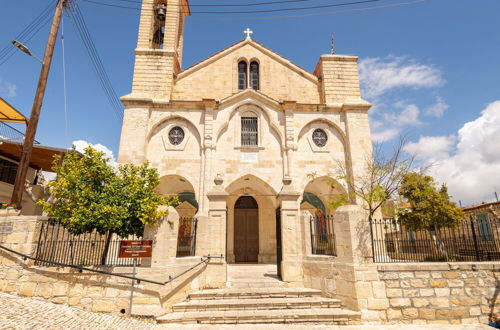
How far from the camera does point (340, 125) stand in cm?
1509

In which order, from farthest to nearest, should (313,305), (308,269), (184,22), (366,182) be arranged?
(184,22)
(366,182)
(308,269)
(313,305)

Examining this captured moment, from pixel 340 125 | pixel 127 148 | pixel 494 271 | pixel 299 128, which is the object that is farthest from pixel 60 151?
pixel 494 271

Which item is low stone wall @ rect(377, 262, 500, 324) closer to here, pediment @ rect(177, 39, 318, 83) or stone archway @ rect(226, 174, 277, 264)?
stone archway @ rect(226, 174, 277, 264)

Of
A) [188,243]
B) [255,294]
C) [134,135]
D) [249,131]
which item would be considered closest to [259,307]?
[255,294]

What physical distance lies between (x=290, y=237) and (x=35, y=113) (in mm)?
11382

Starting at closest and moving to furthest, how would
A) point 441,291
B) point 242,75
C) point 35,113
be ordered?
point 441,291 → point 35,113 → point 242,75

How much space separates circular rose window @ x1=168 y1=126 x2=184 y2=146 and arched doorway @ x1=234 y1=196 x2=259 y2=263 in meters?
5.16

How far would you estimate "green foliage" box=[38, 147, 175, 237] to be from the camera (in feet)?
24.3

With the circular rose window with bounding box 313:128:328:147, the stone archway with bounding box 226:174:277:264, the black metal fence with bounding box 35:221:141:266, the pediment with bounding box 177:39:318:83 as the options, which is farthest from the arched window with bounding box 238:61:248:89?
the black metal fence with bounding box 35:221:141:266

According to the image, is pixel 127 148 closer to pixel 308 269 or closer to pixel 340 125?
pixel 308 269

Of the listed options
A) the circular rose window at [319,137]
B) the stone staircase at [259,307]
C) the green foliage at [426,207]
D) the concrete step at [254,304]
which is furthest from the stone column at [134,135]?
the green foliage at [426,207]

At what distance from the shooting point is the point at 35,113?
10.4m

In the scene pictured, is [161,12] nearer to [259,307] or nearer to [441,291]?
[259,307]

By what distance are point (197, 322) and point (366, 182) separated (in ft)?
34.8
